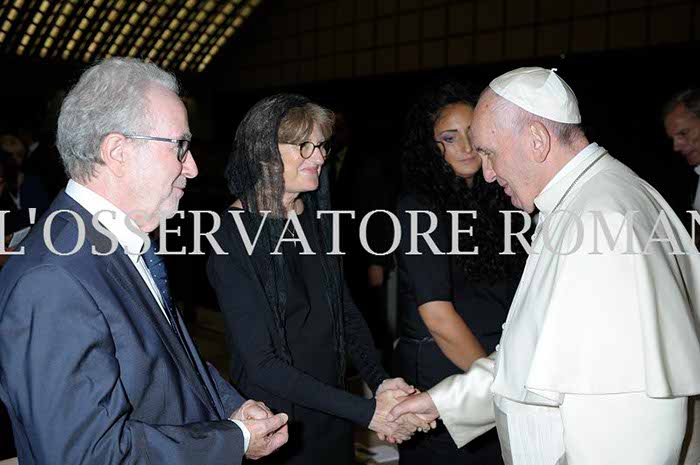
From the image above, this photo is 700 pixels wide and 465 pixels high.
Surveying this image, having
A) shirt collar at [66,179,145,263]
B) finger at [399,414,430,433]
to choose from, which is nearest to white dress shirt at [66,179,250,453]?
shirt collar at [66,179,145,263]

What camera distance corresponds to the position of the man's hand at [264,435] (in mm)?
1538

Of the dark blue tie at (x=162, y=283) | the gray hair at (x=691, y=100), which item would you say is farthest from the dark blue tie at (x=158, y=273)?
the gray hair at (x=691, y=100)

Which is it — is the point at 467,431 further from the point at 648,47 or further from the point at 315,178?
the point at 648,47

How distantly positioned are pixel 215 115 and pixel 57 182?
9.83 m

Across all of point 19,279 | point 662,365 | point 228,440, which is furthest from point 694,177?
point 19,279

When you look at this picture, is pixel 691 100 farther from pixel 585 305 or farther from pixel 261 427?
pixel 261 427

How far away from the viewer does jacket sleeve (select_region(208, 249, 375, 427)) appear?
77.9 inches

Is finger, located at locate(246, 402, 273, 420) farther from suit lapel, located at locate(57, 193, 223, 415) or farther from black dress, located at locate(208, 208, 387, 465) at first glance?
black dress, located at locate(208, 208, 387, 465)

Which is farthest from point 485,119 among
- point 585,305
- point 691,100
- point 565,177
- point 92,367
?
point 691,100

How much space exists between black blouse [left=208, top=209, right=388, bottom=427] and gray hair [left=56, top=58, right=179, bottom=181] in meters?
0.63

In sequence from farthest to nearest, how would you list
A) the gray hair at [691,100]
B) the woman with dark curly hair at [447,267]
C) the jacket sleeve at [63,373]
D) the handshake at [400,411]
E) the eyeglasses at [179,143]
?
the gray hair at [691,100] → the woman with dark curly hair at [447,267] → the handshake at [400,411] → the eyeglasses at [179,143] → the jacket sleeve at [63,373]

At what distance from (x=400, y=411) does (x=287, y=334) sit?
17.5 inches

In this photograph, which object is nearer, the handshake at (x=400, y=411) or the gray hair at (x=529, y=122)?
the gray hair at (x=529, y=122)

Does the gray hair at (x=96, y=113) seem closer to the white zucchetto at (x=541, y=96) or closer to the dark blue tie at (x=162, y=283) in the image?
the dark blue tie at (x=162, y=283)
